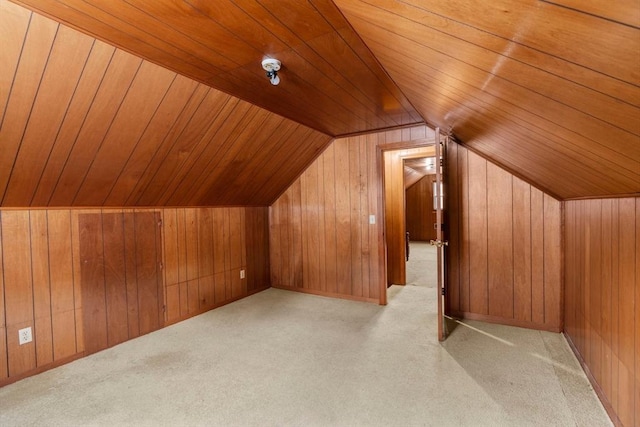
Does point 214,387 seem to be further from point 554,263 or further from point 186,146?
point 554,263

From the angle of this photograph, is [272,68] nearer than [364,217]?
Yes

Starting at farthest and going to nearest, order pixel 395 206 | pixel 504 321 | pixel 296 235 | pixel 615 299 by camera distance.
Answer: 1. pixel 395 206
2. pixel 296 235
3. pixel 504 321
4. pixel 615 299

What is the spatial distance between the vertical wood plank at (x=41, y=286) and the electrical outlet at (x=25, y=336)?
0.03 metres

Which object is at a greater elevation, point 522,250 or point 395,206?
point 395,206

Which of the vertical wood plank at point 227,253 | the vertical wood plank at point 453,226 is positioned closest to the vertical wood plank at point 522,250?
the vertical wood plank at point 453,226

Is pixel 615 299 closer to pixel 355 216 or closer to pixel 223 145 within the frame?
pixel 355 216

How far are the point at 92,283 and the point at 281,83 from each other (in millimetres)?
2257

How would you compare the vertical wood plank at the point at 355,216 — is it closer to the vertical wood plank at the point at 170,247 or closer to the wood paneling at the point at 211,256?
the wood paneling at the point at 211,256

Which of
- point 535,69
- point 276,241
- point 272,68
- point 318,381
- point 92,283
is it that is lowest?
point 318,381

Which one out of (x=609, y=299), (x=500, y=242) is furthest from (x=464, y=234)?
Result: (x=609, y=299)

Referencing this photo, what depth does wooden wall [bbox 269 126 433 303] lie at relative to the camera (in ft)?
12.1

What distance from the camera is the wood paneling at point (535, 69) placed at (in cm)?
67

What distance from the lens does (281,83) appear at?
2256 mm

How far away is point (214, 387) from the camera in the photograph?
205 centimetres
